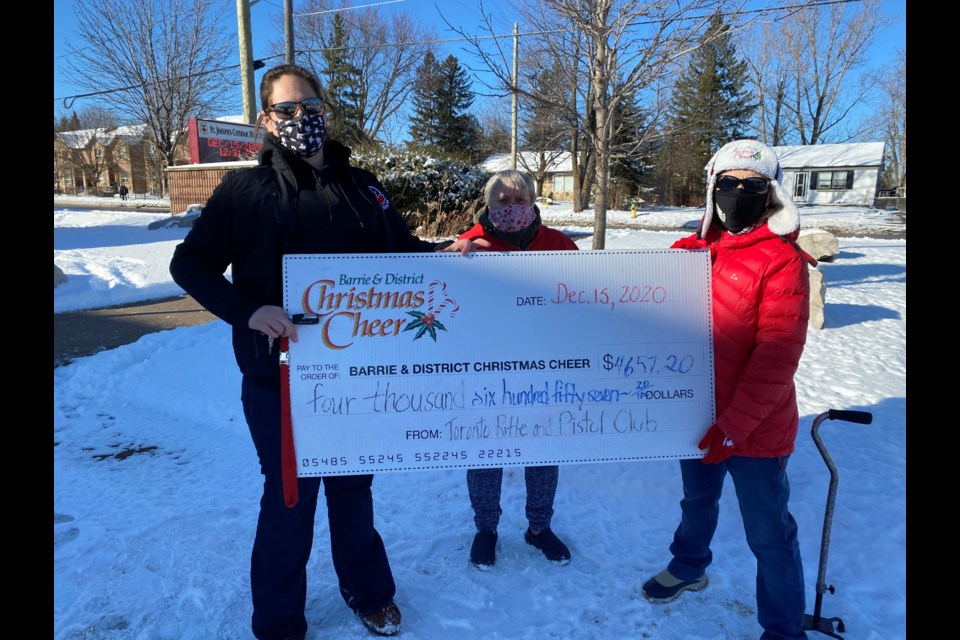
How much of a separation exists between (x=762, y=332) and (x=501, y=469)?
4.65ft

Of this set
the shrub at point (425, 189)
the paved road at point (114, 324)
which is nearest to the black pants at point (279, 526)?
the paved road at point (114, 324)

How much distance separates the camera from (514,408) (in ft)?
8.46

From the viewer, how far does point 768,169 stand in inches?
92.0

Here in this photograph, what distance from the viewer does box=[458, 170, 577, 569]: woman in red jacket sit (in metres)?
2.95

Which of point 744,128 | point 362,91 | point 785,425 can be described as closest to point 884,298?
point 785,425

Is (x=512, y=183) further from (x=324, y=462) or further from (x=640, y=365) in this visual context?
(x=324, y=462)

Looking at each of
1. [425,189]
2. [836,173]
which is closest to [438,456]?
[425,189]

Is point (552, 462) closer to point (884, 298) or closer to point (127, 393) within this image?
point (127, 393)

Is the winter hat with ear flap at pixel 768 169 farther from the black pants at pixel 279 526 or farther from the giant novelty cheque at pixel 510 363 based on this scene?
the black pants at pixel 279 526

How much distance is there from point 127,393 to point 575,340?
452 cm

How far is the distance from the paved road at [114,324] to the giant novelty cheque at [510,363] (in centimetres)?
493

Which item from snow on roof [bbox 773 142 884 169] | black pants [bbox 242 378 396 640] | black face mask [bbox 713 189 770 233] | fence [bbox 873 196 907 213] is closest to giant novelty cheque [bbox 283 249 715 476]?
black pants [bbox 242 378 396 640]

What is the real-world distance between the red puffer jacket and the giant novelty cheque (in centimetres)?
19

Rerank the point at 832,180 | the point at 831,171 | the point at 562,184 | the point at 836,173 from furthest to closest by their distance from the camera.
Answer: the point at 562,184 < the point at 832,180 < the point at 831,171 < the point at 836,173
